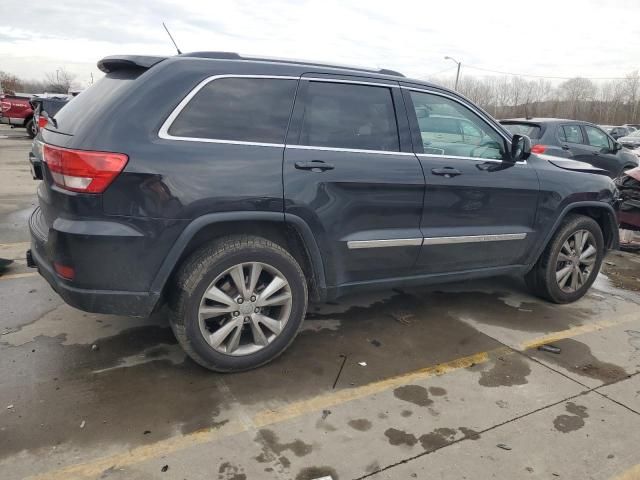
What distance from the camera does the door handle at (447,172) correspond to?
364cm

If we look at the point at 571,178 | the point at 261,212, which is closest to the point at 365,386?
the point at 261,212

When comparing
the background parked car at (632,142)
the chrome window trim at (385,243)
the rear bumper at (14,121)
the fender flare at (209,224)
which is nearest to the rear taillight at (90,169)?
the fender flare at (209,224)

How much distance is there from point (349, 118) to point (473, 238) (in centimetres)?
140

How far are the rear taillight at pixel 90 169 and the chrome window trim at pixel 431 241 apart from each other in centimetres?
151

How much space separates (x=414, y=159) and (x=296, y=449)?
6.85ft

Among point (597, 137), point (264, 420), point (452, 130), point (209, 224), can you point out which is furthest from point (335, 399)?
point (597, 137)

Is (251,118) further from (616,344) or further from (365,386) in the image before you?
(616,344)

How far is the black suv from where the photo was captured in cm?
272

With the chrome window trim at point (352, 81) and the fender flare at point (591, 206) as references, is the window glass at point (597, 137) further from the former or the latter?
the chrome window trim at point (352, 81)

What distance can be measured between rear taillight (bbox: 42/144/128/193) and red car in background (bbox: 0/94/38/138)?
19.4 m

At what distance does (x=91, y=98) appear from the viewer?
3.05 meters

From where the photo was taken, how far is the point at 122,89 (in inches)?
113

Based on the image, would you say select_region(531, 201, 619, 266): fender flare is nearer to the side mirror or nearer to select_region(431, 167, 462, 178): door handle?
the side mirror

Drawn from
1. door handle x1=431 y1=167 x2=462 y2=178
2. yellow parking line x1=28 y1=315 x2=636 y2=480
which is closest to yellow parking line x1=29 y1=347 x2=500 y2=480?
yellow parking line x1=28 y1=315 x2=636 y2=480
